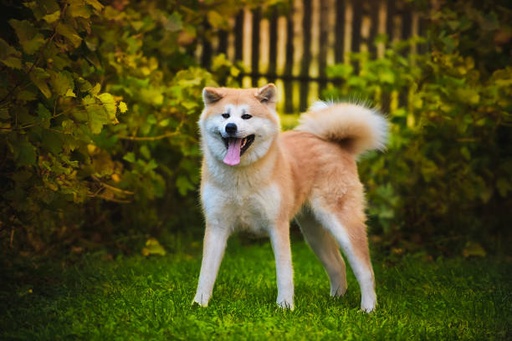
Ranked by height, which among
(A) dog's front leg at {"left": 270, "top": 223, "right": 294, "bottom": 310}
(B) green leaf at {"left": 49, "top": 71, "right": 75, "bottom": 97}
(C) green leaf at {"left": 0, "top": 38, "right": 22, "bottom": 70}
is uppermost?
(C) green leaf at {"left": 0, "top": 38, "right": 22, "bottom": 70}

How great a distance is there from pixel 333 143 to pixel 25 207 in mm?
1988

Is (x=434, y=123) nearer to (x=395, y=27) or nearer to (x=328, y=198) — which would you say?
(x=328, y=198)

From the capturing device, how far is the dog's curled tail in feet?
16.1

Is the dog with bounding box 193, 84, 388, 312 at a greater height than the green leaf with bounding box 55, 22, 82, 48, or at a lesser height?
lesser

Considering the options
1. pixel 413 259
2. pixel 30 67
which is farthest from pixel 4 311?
pixel 413 259

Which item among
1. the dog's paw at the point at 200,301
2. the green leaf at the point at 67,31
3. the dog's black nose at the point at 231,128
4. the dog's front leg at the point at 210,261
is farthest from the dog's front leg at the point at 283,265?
the green leaf at the point at 67,31

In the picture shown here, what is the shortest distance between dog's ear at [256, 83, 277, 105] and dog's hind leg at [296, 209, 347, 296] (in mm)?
799

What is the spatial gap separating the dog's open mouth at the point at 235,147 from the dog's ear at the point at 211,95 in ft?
0.94

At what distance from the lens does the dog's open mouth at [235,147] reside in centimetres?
428

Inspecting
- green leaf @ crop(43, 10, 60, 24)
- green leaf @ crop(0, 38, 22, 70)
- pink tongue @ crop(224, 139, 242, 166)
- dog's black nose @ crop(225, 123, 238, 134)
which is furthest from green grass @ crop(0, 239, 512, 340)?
green leaf @ crop(43, 10, 60, 24)

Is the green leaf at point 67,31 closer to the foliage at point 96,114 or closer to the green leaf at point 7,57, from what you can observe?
the foliage at point 96,114

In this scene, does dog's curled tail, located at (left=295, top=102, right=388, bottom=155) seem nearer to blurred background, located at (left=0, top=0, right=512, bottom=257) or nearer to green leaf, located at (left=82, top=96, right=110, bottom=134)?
blurred background, located at (left=0, top=0, right=512, bottom=257)

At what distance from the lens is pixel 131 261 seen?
5.72 meters

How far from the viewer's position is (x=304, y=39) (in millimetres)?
8016
